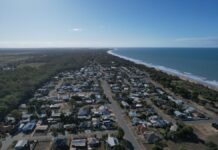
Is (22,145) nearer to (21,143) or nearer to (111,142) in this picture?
(21,143)

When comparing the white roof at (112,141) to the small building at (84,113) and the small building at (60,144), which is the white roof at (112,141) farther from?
the small building at (84,113)

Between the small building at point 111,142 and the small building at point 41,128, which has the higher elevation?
the small building at point 111,142

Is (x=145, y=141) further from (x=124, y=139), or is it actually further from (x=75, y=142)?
(x=75, y=142)

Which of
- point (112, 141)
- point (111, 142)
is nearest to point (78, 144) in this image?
point (111, 142)

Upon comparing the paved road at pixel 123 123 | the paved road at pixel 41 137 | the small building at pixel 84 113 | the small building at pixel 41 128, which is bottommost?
the paved road at pixel 41 137

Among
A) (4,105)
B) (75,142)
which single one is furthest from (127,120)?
(4,105)

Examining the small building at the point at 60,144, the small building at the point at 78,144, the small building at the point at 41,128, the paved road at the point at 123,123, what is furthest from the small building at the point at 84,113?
the small building at the point at 60,144

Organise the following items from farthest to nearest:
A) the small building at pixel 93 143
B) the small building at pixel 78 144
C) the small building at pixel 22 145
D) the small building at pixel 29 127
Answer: the small building at pixel 29 127
the small building at pixel 93 143
the small building at pixel 78 144
the small building at pixel 22 145

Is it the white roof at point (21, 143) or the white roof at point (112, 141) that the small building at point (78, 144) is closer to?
the white roof at point (112, 141)

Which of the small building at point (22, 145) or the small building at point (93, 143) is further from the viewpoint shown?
the small building at point (93, 143)

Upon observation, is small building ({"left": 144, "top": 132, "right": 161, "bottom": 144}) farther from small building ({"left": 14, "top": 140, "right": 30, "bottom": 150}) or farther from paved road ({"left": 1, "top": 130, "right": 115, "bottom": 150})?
small building ({"left": 14, "top": 140, "right": 30, "bottom": 150})

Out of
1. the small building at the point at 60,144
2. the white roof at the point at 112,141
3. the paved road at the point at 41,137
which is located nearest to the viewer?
the white roof at the point at 112,141
